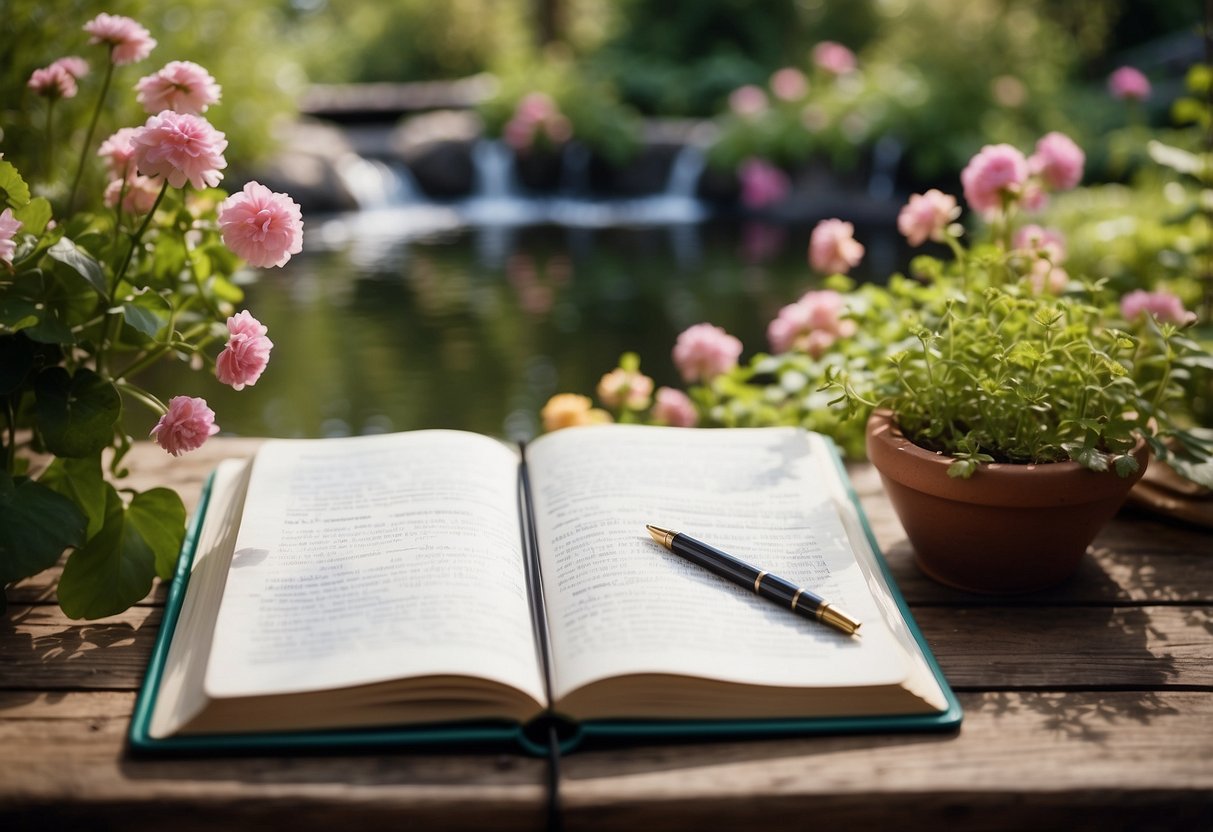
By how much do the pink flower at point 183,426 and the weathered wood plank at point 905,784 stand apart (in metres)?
0.51

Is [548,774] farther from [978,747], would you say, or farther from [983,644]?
[983,644]

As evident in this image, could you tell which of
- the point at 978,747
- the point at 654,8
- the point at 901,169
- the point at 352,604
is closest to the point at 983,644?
the point at 978,747

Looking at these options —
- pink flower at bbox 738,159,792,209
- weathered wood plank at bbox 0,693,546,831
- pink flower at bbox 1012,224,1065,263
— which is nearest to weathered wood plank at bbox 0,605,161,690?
weathered wood plank at bbox 0,693,546,831

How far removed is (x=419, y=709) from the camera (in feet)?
2.78

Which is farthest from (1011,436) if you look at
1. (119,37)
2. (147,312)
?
(119,37)

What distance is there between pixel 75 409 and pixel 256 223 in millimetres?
255

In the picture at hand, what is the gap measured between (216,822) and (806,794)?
1.44 feet

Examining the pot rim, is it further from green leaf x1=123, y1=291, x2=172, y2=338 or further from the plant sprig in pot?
green leaf x1=123, y1=291, x2=172, y2=338

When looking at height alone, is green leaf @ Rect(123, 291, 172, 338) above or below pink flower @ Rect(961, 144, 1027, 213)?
below

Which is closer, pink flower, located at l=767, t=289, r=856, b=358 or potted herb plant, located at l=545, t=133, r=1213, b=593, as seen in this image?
potted herb plant, located at l=545, t=133, r=1213, b=593

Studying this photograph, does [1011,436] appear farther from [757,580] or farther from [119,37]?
[119,37]

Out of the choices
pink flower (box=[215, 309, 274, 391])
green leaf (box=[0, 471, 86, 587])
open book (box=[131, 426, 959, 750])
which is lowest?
green leaf (box=[0, 471, 86, 587])

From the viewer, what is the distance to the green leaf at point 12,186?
1008 millimetres

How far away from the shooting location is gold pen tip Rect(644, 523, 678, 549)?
1.03 meters
